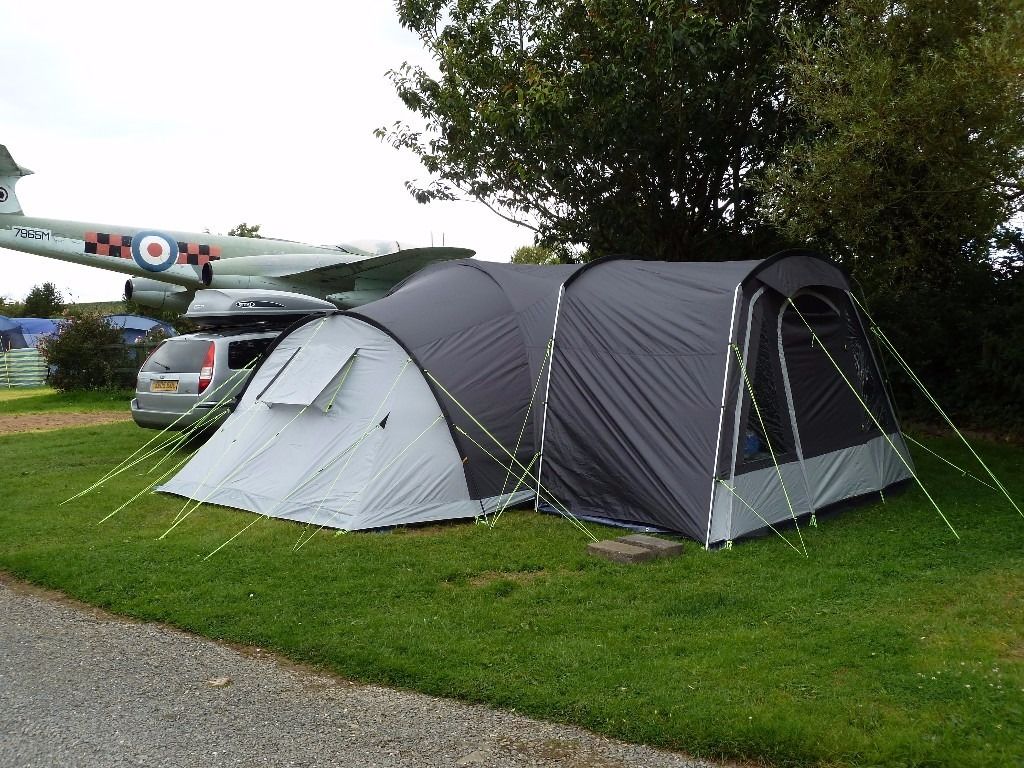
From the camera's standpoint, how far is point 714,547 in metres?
6.26

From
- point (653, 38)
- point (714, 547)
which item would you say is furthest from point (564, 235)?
point (714, 547)

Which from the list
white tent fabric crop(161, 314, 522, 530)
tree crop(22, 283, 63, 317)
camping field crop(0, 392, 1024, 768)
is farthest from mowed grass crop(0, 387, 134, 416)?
tree crop(22, 283, 63, 317)

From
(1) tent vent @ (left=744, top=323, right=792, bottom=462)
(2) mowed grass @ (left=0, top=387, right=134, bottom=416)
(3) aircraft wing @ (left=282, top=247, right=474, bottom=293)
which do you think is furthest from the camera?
(2) mowed grass @ (left=0, top=387, right=134, bottom=416)

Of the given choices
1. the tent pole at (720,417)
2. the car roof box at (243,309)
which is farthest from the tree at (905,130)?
the car roof box at (243,309)

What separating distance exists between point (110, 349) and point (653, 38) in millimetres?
14965

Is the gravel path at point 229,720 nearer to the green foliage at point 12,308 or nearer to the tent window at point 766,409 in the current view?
the tent window at point 766,409

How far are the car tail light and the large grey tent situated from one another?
7.60ft

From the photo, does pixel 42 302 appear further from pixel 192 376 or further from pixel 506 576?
pixel 506 576

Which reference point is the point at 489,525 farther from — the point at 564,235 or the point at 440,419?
the point at 564,235

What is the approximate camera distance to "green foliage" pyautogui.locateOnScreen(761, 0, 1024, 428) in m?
7.70

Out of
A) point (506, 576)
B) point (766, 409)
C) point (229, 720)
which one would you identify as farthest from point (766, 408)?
point (229, 720)

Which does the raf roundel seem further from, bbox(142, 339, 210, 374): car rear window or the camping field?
the camping field

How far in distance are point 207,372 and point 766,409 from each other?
20.9 ft

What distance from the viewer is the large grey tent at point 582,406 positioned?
22.0 ft
